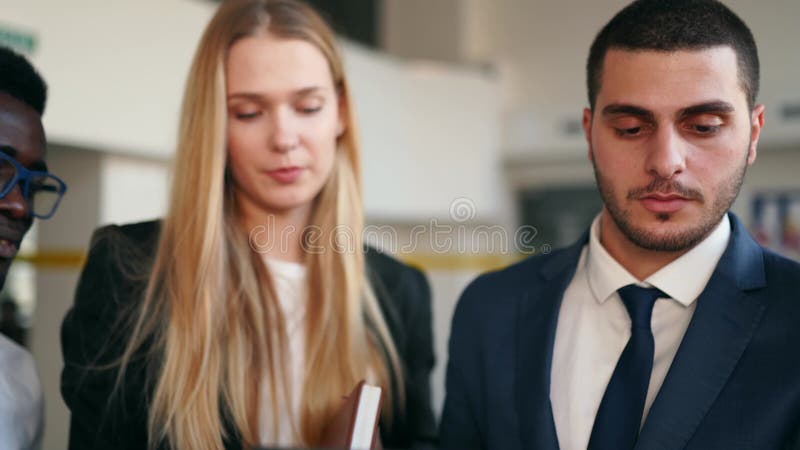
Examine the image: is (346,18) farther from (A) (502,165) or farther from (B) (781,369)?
(B) (781,369)

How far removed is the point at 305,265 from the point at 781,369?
1.06 m

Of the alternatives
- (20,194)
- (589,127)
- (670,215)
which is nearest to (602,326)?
(670,215)

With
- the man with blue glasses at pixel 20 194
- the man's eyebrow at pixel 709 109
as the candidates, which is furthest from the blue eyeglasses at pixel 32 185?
the man's eyebrow at pixel 709 109

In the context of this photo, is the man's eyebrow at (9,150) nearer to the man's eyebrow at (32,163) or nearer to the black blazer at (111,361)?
the man's eyebrow at (32,163)

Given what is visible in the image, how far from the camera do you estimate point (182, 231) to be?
1.78 metres

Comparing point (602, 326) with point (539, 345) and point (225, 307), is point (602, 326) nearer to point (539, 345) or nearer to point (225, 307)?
point (539, 345)

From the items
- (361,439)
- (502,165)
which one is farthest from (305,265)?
(502,165)

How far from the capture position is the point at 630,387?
4.47ft

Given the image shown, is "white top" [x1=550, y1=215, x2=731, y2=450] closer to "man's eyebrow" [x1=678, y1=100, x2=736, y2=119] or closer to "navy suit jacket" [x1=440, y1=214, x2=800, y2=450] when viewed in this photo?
"navy suit jacket" [x1=440, y1=214, x2=800, y2=450]

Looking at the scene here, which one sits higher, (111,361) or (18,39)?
(18,39)

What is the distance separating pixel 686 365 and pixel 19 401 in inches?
49.6

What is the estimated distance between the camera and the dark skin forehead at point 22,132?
1.51m

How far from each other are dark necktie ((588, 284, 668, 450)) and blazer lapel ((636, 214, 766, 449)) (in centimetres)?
5

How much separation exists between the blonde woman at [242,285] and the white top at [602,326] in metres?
0.54
